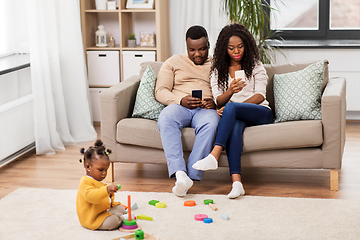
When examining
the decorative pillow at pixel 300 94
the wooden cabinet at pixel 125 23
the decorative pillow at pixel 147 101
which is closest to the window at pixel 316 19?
the wooden cabinet at pixel 125 23

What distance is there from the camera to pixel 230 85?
2754mm

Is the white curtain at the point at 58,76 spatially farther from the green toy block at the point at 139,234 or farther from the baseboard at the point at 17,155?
the green toy block at the point at 139,234

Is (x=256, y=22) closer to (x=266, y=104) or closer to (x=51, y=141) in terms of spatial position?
(x=266, y=104)

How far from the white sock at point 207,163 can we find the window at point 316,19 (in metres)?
2.41

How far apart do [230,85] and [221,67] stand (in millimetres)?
198

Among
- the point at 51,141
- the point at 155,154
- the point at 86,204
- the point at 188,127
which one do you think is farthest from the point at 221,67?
the point at 51,141

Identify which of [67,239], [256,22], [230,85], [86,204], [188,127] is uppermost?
[256,22]

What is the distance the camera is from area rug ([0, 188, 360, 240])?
2.13 metres

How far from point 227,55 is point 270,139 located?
0.62m

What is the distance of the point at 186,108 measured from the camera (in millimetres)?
2934

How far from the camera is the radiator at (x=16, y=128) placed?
328cm

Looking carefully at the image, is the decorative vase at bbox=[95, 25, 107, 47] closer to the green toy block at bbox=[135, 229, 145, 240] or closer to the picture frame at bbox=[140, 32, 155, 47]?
the picture frame at bbox=[140, 32, 155, 47]

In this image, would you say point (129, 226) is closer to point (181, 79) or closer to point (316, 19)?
point (181, 79)

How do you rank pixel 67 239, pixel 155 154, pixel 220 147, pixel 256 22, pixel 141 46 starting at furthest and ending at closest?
pixel 141 46, pixel 256 22, pixel 155 154, pixel 220 147, pixel 67 239
